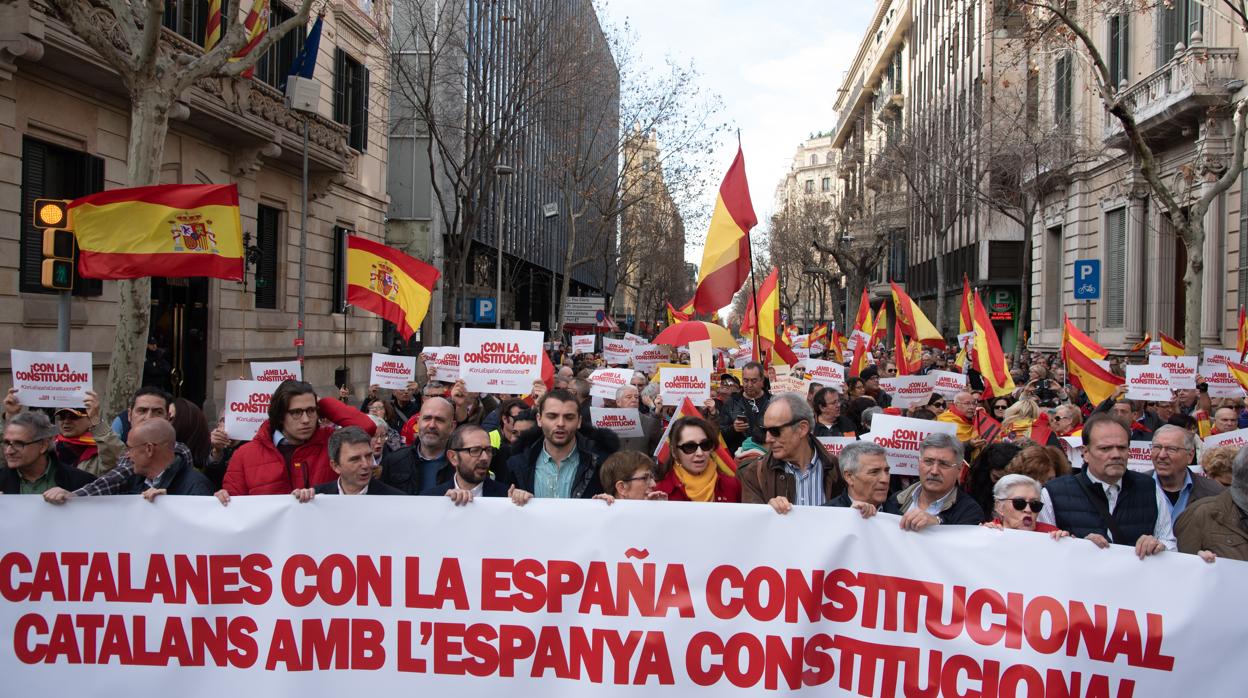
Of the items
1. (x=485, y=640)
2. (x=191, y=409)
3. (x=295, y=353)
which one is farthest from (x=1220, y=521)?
(x=295, y=353)

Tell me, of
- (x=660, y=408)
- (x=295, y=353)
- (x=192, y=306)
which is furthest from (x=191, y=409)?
(x=295, y=353)

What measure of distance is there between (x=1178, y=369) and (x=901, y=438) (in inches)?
234

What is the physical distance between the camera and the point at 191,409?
19.8ft

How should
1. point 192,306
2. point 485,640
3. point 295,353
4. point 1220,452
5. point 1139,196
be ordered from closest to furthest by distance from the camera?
1. point 485,640
2. point 1220,452
3. point 192,306
4. point 295,353
5. point 1139,196

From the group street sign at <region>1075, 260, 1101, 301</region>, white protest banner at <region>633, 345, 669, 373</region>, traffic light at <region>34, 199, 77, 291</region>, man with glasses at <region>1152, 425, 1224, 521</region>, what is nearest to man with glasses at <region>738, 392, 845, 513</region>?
man with glasses at <region>1152, 425, 1224, 521</region>

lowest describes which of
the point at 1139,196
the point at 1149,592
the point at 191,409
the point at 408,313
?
the point at 1149,592

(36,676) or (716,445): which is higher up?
(716,445)

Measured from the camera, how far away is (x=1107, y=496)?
477 centimetres

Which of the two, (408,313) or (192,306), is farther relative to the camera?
(192,306)

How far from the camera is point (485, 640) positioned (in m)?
3.97

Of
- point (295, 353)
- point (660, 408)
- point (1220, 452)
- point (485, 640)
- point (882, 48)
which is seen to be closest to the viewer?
point (485, 640)

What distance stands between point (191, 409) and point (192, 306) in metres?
14.4

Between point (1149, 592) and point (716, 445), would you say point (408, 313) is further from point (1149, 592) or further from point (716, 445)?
point (1149, 592)

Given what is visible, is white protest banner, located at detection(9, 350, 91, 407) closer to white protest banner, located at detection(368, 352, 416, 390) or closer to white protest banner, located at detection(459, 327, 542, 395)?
white protest banner, located at detection(459, 327, 542, 395)
